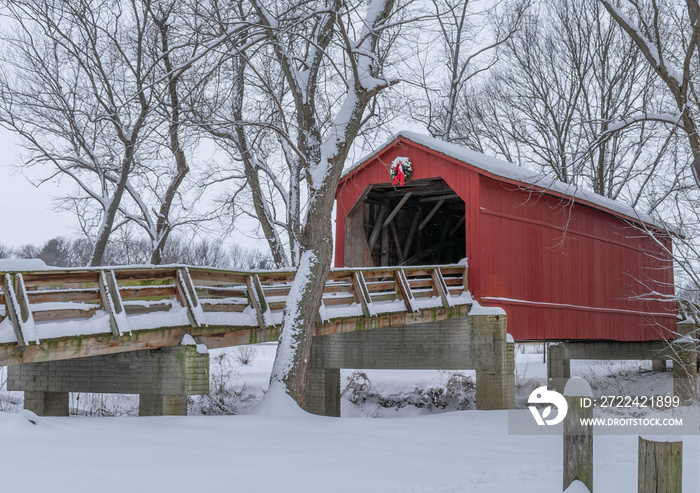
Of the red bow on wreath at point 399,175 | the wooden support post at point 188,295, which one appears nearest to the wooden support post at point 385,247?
the red bow on wreath at point 399,175

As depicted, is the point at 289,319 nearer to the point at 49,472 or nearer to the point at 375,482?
the point at 375,482

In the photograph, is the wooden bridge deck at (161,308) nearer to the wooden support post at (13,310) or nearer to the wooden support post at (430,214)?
the wooden support post at (13,310)

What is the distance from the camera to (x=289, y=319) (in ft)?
30.4

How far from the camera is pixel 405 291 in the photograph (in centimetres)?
1188

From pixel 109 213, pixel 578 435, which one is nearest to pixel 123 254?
pixel 109 213

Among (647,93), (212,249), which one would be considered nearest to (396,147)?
Answer: (647,93)

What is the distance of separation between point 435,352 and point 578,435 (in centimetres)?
812

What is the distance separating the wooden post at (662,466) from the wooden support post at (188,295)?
17.9 ft

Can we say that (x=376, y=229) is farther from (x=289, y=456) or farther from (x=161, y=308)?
(x=289, y=456)

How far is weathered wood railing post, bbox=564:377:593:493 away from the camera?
490cm

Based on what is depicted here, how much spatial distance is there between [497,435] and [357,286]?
3456 millimetres

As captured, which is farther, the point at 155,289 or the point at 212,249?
the point at 212,249

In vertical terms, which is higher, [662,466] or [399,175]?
[399,175]

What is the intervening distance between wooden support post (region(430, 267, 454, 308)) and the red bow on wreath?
223 cm
